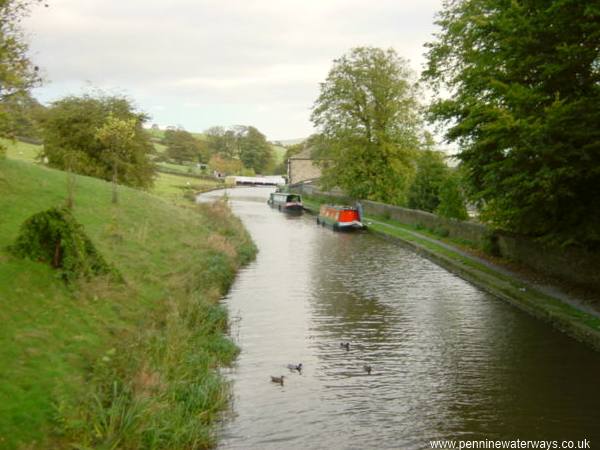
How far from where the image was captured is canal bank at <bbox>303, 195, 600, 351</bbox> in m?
14.4

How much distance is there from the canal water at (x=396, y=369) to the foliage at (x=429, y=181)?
56.4 ft

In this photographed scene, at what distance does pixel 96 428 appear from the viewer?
800 centimetres

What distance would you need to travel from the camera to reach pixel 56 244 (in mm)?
13344

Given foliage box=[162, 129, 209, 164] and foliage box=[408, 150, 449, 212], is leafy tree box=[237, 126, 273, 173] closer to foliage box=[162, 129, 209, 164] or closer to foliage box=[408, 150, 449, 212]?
foliage box=[162, 129, 209, 164]

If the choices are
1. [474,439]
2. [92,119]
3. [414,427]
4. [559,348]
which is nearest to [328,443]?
[414,427]

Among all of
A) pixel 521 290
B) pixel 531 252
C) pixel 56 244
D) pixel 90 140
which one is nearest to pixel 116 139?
pixel 90 140

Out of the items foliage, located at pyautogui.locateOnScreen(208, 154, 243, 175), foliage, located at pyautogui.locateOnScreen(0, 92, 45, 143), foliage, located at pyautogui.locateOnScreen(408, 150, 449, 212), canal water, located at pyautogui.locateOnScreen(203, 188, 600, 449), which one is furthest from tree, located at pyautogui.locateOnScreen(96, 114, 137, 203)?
foliage, located at pyautogui.locateOnScreen(208, 154, 243, 175)

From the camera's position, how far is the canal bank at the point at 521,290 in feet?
47.3

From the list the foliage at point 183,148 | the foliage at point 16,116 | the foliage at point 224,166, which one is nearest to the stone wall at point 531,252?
the foliage at point 16,116

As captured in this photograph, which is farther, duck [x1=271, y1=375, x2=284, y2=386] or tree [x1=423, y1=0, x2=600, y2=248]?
tree [x1=423, y1=0, x2=600, y2=248]

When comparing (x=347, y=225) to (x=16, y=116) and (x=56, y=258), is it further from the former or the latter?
(x=56, y=258)

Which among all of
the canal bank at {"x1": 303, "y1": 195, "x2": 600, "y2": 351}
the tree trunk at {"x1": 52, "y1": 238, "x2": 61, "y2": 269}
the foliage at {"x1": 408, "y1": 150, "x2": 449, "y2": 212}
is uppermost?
the foliage at {"x1": 408, "y1": 150, "x2": 449, "y2": 212}

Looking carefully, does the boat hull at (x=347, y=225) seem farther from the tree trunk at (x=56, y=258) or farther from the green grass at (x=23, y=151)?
the tree trunk at (x=56, y=258)

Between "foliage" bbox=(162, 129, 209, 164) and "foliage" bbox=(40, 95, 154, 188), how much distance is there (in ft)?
339
